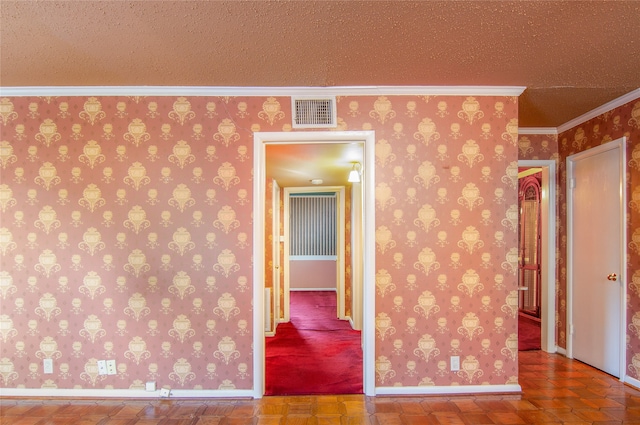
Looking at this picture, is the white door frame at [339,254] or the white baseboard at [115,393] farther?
the white door frame at [339,254]

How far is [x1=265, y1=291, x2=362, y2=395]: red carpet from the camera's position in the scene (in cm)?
299

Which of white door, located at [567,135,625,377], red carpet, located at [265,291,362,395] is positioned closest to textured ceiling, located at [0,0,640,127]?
white door, located at [567,135,625,377]

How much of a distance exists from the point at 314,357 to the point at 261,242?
5.30 feet

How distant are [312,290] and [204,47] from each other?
6706 mm

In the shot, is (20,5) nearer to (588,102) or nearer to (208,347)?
(208,347)

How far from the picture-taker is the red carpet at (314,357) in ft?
9.82

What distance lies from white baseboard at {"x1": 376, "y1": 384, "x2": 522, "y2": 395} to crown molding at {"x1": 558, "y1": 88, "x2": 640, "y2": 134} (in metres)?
2.47

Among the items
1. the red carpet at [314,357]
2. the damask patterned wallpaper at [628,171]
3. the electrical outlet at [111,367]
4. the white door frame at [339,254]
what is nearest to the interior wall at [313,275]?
the red carpet at [314,357]

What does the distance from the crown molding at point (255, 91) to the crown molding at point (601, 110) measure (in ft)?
3.21

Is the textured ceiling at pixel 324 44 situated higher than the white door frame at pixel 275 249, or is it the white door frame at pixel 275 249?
the textured ceiling at pixel 324 44

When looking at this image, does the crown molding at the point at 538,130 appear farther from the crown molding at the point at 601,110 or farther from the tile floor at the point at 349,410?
the tile floor at the point at 349,410

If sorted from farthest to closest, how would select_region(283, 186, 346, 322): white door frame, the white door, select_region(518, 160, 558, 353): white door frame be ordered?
1. select_region(283, 186, 346, 322): white door frame
2. select_region(518, 160, 558, 353): white door frame
3. the white door

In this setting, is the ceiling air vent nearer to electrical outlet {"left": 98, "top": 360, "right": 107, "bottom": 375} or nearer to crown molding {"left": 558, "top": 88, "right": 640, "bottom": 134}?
electrical outlet {"left": 98, "top": 360, "right": 107, "bottom": 375}

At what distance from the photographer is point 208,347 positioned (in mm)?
2736
